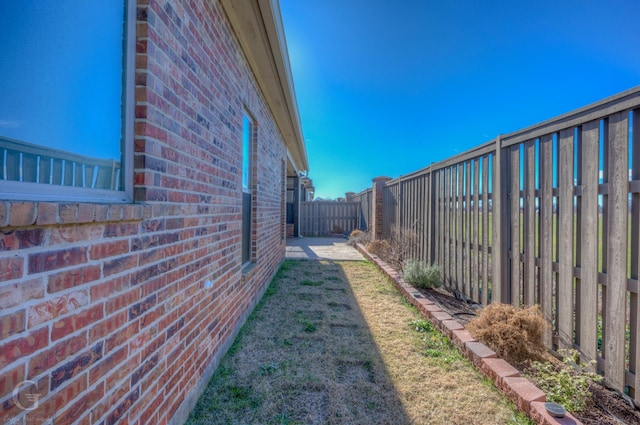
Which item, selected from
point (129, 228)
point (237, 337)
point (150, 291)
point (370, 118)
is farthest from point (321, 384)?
point (370, 118)

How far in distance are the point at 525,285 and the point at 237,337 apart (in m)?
3.01

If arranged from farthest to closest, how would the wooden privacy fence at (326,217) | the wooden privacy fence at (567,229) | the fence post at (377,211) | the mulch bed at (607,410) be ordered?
the wooden privacy fence at (326,217)
the fence post at (377,211)
the wooden privacy fence at (567,229)
the mulch bed at (607,410)

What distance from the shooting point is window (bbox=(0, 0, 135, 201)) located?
866 millimetres

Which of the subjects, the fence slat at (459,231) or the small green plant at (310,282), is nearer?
the fence slat at (459,231)

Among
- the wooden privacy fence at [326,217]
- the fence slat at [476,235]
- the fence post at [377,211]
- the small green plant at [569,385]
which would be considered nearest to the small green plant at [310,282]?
the fence slat at [476,235]

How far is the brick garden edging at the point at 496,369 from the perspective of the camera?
176 centimetres

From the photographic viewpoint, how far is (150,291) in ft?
4.84

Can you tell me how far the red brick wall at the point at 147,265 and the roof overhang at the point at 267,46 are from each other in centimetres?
22

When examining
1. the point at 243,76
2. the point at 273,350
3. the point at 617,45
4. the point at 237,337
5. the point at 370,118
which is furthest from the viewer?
the point at 370,118

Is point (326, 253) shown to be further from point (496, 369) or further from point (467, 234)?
point (496, 369)

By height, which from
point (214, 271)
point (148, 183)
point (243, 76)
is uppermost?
point (243, 76)

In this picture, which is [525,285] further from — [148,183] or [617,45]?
[617,45]

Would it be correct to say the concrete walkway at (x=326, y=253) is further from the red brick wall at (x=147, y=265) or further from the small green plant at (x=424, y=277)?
the red brick wall at (x=147, y=265)

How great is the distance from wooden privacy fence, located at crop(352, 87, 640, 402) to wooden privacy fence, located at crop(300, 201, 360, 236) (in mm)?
9162
